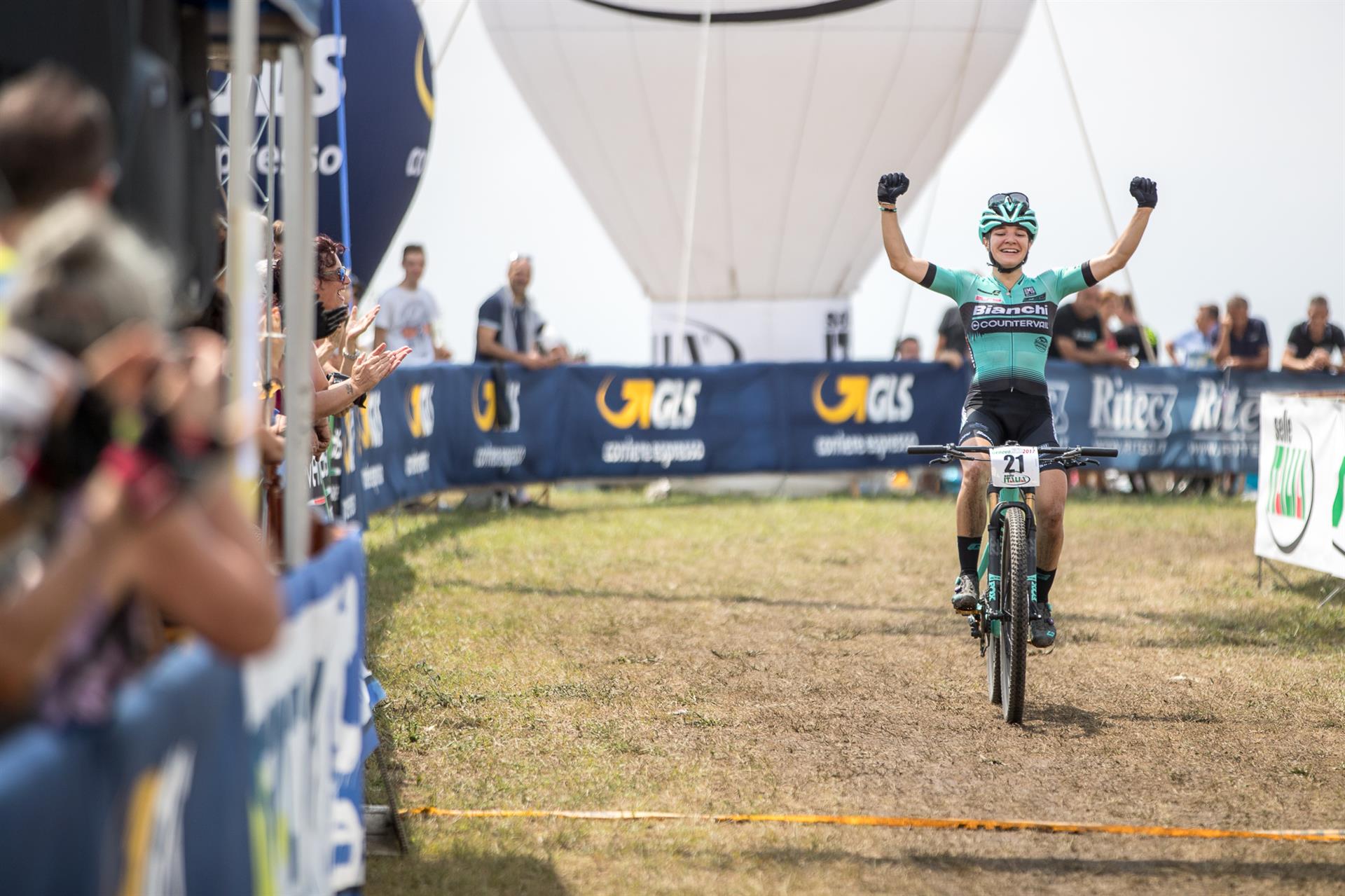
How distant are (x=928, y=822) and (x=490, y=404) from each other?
37.5ft

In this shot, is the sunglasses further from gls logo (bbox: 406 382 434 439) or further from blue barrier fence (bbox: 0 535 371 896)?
gls logo (bbox: 406 382 434 439)

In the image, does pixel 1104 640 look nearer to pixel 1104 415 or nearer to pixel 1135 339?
pixel 1104 415

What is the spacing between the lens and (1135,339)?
18797 mm

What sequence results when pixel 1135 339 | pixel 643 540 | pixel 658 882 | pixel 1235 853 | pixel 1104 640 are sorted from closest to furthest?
pixel 658 882, pixel 1235 853, pixel 1104 640, pixel 643 540, pixel 1135 339

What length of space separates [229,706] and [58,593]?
1.84 ft

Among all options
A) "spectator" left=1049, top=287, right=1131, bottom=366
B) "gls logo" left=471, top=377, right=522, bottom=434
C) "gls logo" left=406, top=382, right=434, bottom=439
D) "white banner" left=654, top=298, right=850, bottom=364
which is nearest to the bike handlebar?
"gls logo" left=406, top=382, right=434, bottom=439

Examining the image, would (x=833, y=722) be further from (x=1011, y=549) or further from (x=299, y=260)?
(x=299, y=260)

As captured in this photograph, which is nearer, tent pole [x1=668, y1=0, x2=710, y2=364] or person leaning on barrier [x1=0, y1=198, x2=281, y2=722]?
person leaning on barrier [x1=0, y1=198, x2=281, y2=722]

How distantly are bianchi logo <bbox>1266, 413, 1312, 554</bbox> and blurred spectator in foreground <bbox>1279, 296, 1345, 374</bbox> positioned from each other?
323 inches

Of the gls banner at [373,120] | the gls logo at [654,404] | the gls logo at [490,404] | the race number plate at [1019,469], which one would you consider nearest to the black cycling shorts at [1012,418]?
the race number plate at [1019,469]

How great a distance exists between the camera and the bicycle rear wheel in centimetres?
611

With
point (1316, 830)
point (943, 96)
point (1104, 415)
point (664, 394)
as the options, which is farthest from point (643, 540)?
point (943, 96)

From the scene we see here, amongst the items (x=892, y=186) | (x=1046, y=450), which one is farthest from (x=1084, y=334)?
(x=1046, y=450)

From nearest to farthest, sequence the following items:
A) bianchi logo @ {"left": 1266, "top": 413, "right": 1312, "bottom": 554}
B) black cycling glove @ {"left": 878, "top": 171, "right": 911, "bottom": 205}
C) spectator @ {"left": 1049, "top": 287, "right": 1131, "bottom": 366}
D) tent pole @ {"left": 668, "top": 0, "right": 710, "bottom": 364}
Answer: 1. black cycling glove @ {"left": 878, "top": 171, "right": 911, "bottom": 205}
2. bianchi logo @ {"left": 1266, "top": 413, "right": 1312, "bottom": 554}
3. spectator @ {"left": 1049, "top": 287, "right": 1131, "bottom": 366}
4. tent pole @ {"left": 668, "top": 0, "right": 710, "bottom": 364}
